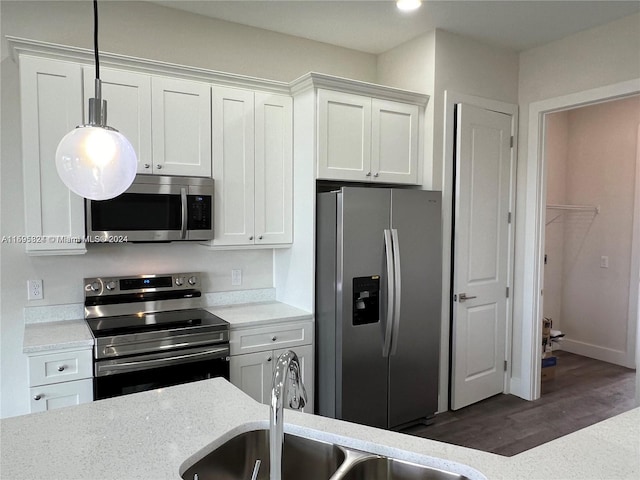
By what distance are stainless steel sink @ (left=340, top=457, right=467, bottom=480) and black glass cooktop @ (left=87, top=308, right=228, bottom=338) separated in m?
1.58

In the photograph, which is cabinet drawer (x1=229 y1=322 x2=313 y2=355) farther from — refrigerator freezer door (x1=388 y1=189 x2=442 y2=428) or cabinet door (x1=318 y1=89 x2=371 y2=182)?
cabinet door (x1=318 y1=89 x2=371 y2=182)

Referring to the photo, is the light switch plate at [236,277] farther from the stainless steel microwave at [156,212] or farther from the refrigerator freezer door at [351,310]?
the refrigerator freezer door at [351,310]

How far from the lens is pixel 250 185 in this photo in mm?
3123

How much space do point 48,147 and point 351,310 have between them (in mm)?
1950

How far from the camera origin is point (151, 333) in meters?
2.54

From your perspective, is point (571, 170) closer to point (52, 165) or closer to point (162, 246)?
point (162, 246)

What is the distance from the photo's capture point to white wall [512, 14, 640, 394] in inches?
124

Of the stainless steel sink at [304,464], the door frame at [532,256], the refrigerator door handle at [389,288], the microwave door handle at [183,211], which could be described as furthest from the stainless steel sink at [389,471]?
the door frame at [532,256]

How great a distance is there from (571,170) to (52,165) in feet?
16.3

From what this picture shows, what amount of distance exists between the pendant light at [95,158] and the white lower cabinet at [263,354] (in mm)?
1617

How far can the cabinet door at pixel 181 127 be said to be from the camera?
9.11ft

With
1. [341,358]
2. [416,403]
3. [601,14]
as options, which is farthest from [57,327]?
[601,14]

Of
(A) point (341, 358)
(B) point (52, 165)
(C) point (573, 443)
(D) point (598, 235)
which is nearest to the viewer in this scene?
(C) point (573, 443)

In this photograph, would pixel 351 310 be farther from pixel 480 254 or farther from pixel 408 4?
pixel 408 4
